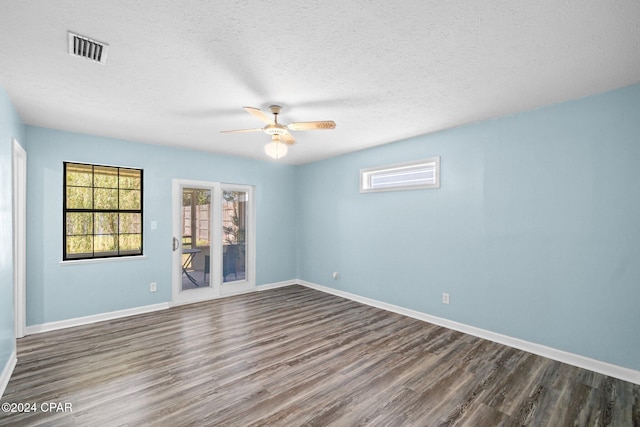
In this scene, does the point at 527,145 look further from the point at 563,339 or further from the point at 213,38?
the point at 213,38

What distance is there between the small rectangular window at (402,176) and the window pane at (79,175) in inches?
160

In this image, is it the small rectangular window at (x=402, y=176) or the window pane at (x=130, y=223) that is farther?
the window pane at (x=130, y=223)

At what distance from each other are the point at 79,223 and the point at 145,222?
2.57 ft

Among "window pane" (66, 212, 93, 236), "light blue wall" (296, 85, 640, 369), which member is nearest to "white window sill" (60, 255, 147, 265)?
"window pane" (66, 212, 93, 236)

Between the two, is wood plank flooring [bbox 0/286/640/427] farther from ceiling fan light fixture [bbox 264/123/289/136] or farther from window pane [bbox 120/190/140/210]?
ceiling fan light fixture [bbox 264/123/289/136]

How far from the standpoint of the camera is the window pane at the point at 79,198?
395cm

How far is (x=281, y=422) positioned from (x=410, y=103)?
300cm

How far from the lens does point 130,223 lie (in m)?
4.40

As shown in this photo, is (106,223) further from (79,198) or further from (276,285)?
(276,285)

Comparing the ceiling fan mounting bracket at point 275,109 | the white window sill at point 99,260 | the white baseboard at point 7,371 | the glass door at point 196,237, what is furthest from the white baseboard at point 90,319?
the ceiling fan mounting bracket at point 275,109

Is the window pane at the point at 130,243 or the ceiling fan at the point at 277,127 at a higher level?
the ceiling fan at the point at 277,127

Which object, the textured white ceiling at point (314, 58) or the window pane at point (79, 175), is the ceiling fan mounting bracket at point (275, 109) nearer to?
the textured white ceiling at point (314, 58)

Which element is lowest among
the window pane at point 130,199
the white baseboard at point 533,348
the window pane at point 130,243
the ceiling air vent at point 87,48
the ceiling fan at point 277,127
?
the white baseboard at point 533,348

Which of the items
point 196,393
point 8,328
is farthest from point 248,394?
point 8,328
